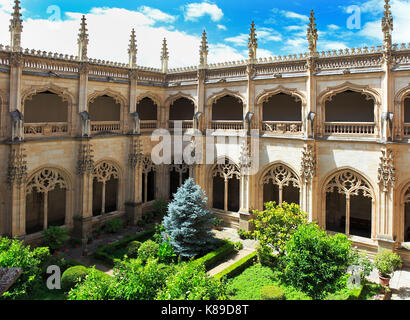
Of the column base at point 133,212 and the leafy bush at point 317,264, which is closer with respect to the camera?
the leafy bush at point 317,264

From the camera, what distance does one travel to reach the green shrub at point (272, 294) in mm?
15070

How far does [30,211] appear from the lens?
2736cm

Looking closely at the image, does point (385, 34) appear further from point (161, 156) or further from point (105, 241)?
point (105, 241)

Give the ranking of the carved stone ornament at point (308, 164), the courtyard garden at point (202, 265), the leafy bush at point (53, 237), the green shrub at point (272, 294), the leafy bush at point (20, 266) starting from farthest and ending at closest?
the carved stone ornament at point (308, 164)
the leafy bush at point (53, 237)
the green shrub at point (272, 294)
the leafy bush at point (20, 266)
the courtyard garden at point (202, 265)

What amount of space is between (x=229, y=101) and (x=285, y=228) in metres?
15.6

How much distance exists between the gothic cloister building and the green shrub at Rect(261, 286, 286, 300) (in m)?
8.61

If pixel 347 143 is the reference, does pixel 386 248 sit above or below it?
below

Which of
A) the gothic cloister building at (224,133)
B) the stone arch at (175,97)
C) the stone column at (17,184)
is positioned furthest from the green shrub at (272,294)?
the stone arch at (175,97)

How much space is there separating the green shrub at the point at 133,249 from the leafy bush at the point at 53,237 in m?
4.33

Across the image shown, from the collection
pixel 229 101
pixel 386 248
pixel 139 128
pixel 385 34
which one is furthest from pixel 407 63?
pixel 139 128

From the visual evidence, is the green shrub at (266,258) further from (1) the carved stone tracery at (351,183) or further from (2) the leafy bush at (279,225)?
(1) the carved stone tracery at (351,183)

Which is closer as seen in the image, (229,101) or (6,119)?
(6,119)

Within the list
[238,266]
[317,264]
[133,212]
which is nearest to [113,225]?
[133,212]

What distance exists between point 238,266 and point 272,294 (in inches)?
166
